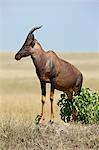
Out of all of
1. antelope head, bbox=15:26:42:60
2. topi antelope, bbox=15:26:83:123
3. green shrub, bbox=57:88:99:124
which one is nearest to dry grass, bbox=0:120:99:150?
topi antelope, bbox=15:26:83:123

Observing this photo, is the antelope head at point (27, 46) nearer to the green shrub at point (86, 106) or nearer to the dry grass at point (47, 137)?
the dry grass at point (47, 137)

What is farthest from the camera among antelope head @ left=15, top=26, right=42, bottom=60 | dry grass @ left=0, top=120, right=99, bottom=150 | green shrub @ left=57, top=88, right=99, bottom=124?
green shrub @ left=57, top=88, right=99, bottom=124

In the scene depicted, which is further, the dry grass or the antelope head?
the antelope head

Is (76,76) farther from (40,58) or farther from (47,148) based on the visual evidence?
(47,148)

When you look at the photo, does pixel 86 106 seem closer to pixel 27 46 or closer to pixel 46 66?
pixel 46 66

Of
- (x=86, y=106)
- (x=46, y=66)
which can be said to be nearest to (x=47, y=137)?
(x=46, y=66)

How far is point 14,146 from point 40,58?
1878mm

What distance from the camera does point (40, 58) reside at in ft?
36.1

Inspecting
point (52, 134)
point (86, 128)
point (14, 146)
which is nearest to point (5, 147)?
point (14, 146)

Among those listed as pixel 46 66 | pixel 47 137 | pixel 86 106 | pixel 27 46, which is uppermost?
pixel 27 46

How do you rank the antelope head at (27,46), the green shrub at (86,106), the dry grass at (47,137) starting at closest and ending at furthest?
the dry grass at (47,137), the antelope head at (27,46), the green shrub at (86,106)

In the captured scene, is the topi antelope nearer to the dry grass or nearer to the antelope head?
the antelope head

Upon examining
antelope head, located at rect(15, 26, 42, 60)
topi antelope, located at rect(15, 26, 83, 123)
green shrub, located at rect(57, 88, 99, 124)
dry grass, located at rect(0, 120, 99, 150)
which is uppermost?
antelope head, located at rect(15, 26, 42, 60)

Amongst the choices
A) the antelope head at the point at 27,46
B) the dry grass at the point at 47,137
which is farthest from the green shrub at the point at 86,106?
the antelope head at the point at 27,46
